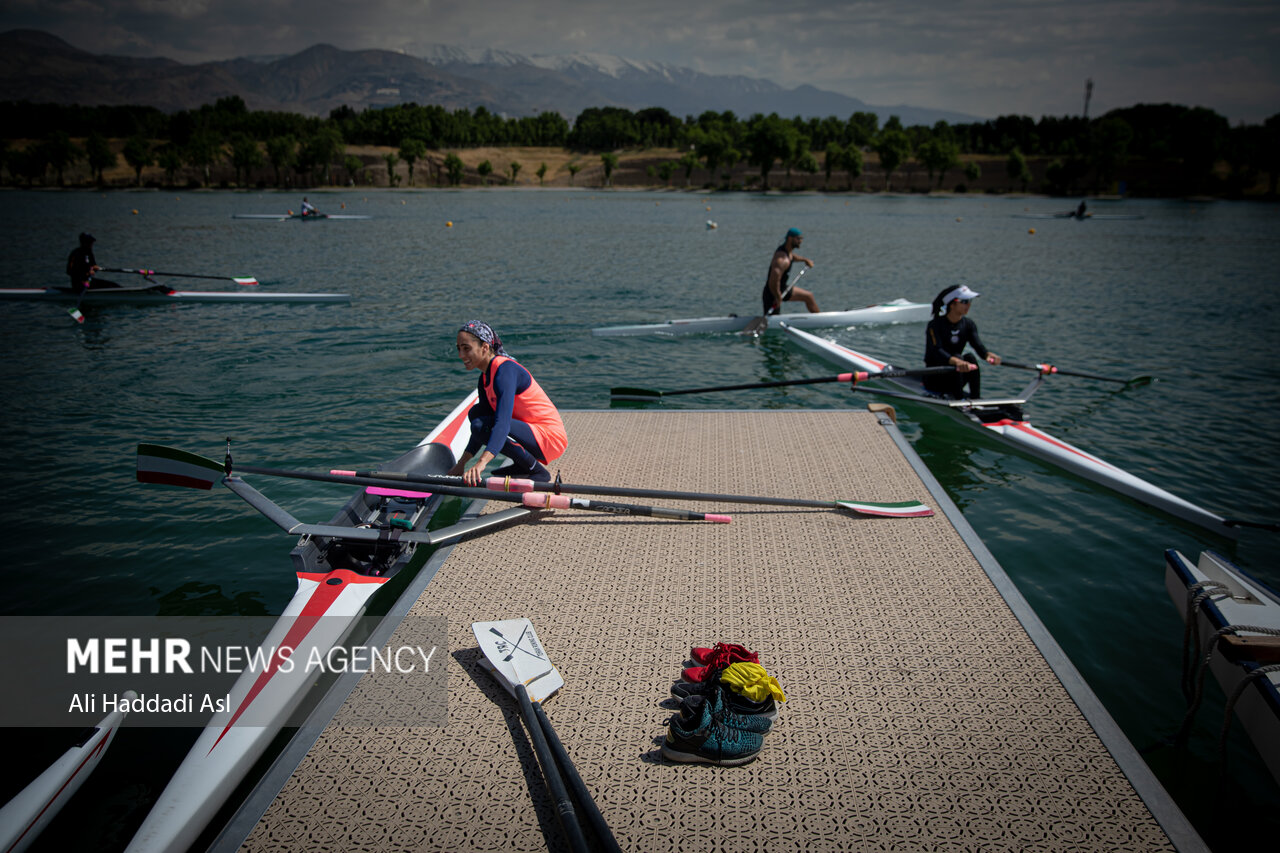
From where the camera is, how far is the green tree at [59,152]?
95062 millimetres

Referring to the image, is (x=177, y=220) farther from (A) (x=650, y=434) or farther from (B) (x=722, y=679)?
(B) (x=722, y=679)

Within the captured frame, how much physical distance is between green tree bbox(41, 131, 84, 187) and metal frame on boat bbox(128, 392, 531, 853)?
408ft

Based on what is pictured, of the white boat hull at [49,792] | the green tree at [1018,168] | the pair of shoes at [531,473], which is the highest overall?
the green tree at [1018,168]

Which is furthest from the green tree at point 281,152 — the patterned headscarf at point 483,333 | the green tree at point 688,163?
the patterned headscarf at point 483,333

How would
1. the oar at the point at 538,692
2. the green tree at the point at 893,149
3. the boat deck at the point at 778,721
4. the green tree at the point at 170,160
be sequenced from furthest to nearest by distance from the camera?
the green tree at the point at 893,149, the green tree at the point at 170,160, the boat deck at the point at 778,721, the oar at the point at 538,692

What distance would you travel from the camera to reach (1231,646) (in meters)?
4.20

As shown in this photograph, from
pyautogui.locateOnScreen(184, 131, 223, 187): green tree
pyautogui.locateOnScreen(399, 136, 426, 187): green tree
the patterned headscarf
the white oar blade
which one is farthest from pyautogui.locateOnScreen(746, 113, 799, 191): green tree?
the white oar blade

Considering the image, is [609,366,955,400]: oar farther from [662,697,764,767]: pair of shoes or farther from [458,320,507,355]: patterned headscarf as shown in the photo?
[662,697,764,767]: pair of shoes

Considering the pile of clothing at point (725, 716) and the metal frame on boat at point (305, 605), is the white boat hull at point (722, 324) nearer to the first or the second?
the metal frame on boat at point (305, 605)

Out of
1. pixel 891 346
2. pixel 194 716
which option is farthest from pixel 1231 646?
pixel 891 346

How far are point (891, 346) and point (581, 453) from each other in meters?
10.5

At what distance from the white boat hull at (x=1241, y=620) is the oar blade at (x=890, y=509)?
1819mm

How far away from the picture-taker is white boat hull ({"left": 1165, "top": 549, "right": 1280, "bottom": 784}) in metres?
3.70

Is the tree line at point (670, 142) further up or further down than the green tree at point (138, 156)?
further up
